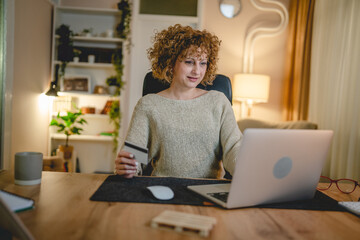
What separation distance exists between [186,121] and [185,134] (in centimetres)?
7

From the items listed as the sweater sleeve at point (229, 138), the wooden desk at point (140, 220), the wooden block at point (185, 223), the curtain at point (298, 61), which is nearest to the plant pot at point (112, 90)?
the curtain at point (298, 61)

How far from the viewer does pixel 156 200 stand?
896 millimetres

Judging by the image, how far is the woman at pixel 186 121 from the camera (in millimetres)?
1475

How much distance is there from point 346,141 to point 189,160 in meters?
1.70

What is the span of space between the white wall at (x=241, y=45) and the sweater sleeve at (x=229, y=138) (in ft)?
7.95

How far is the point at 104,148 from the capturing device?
4.09 metres

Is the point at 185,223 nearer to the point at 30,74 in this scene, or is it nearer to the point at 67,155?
the point at 30,74

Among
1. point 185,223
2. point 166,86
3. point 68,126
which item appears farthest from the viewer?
point 68,126

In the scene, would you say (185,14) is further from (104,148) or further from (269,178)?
(269,178)

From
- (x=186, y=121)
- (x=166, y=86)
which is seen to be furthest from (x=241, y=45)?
(x=186, y=121)

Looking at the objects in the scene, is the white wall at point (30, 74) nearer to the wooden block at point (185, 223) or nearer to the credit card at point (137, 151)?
the credit card at point (137, 151)

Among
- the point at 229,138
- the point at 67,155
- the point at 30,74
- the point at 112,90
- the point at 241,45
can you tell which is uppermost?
the point at 241,45

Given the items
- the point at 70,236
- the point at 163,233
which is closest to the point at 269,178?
the point at 163,233

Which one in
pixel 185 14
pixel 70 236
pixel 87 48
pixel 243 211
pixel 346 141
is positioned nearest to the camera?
pixel 70 236
